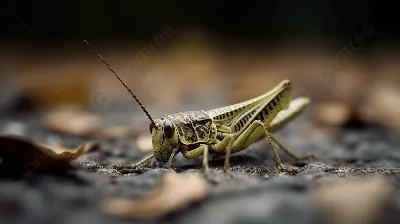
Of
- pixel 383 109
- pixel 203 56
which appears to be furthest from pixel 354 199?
pixel 203 56

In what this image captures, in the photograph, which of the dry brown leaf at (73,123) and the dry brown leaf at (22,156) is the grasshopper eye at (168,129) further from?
the dry brown leaf at (73,123)

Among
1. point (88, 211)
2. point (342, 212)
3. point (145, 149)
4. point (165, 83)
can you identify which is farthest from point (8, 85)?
point (342, 212)

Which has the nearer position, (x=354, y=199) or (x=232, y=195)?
(x=354, y=199)

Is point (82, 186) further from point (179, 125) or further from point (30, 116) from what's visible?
point (30, 116)

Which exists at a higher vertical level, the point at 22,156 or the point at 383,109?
the point at 383,109

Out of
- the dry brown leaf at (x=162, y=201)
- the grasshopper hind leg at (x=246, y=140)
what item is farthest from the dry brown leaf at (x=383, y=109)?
the dry brown leaf at (x=162, y=201)

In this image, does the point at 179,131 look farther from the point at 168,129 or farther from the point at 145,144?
the point at 145,144

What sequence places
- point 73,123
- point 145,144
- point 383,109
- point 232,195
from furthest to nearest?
1. point 383,109
2. point 73,123
3. point 145,144
4. point 232,195
